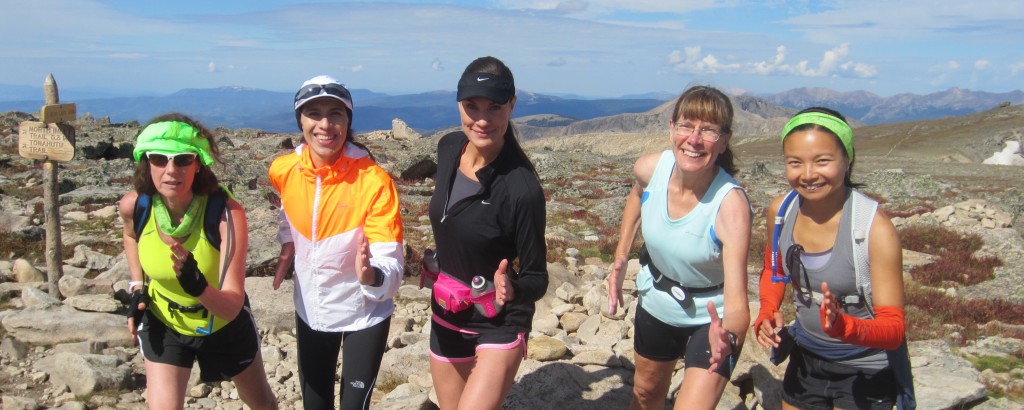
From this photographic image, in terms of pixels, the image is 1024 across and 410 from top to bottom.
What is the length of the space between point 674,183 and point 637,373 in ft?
→ 4.60

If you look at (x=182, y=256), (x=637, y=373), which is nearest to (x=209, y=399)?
(x=182, y=256)

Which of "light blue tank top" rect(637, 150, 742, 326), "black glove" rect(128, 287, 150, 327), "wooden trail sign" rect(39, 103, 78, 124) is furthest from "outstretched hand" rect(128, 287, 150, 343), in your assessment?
"wooden trail sign" rect(39, 103, 78, 124)

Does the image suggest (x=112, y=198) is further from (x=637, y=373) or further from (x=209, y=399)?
(x=637, y=373)

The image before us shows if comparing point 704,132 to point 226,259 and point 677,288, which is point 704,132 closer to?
point 677,288

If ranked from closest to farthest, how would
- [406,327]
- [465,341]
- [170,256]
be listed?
[170,256]
[465,341]
[406,327]

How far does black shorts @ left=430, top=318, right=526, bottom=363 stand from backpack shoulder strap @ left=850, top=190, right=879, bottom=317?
1909mm

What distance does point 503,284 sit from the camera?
3.76m

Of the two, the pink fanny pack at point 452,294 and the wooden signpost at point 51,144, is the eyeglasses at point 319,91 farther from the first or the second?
the wooden signpost at point 51,144

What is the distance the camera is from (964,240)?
14469mm

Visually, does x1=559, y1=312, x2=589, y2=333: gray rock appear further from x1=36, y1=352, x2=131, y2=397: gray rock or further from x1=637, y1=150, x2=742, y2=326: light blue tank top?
x1=36, y1=352, x2=131, y2=397: gray rock

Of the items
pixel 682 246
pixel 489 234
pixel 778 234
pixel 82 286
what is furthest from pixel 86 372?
pixel 778 234

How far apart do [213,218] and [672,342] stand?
3.00 meters

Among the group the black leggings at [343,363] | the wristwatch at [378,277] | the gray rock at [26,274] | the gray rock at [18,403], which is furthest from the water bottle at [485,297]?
the gray rock at [26,274]

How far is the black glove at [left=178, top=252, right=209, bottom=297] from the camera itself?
3564mm
